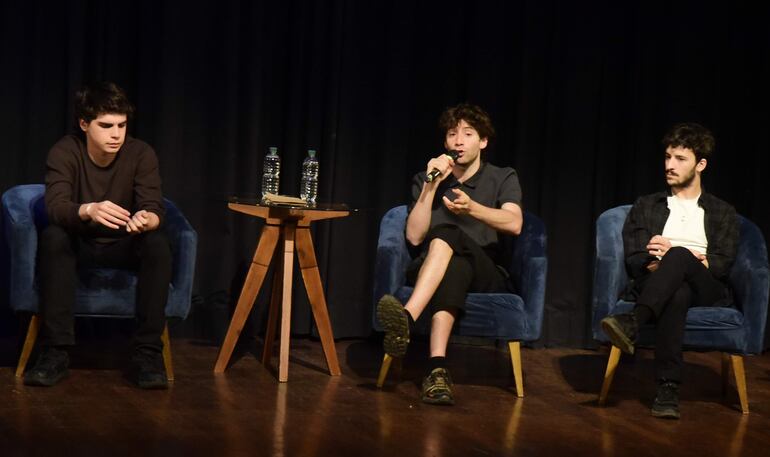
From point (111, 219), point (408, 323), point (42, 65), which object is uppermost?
point (42, 65)

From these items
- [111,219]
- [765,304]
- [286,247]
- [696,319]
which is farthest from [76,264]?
[765,304]

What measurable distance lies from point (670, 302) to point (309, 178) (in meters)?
1.76

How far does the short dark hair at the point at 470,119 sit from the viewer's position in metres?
4.52

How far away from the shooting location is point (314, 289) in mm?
4520

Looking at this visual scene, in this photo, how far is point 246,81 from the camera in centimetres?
520

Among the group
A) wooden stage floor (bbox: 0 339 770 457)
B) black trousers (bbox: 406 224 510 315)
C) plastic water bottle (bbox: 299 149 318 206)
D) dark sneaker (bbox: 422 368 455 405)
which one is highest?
plastic water bottle (bbox: 299 149 318 206)

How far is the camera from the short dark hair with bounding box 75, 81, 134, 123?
4133 mm

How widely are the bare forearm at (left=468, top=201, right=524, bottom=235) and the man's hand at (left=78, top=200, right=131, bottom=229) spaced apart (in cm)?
134

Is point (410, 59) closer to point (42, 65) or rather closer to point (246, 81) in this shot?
point (246, 81)

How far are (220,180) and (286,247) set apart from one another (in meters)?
0.91

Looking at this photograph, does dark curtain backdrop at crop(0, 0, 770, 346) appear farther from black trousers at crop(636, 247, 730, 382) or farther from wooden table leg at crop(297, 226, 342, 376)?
black trousers at crop(636, 247, 730, 382)

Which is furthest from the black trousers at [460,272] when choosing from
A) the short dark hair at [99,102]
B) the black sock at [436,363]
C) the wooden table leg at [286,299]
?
the short dark hair at [99,102]

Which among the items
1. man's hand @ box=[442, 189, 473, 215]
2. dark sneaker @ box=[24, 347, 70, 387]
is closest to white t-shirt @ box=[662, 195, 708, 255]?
man's hand @ box=[442, 189, 473, 215]

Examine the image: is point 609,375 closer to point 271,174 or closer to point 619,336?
point 619,336
